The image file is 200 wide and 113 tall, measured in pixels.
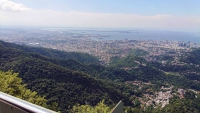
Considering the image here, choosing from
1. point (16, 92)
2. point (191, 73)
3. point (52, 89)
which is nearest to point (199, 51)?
point (191, 73)

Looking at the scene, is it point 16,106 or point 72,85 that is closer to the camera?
point 16,106

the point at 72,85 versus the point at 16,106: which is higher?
the point at 16,106

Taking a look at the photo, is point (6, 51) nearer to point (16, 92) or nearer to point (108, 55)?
point (16, 92)

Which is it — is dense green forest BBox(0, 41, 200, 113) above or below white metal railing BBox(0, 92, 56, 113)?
below

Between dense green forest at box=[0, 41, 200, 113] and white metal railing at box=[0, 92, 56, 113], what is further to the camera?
dense green forest at box=[0, 41, 200, 113]

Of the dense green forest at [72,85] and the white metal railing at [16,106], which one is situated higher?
the white metal railing at [16,106]

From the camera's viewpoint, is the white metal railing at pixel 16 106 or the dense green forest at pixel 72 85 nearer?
the white metal railing at pixel 16 106

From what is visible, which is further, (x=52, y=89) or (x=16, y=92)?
(x=52, y=89)

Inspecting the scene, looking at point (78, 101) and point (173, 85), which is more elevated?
point (78, 101)
